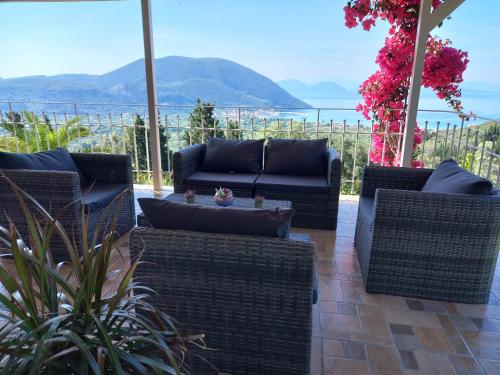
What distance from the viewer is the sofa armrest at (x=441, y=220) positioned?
212 centimetres

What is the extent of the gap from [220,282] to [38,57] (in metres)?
7.98

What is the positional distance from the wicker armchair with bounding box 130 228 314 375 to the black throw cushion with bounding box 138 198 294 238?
0.19 feet

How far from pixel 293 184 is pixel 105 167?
A: 1.74m

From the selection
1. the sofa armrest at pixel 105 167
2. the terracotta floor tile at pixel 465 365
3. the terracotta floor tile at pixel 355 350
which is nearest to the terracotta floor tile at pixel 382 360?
the terracotta floor tile at pixel 355 350

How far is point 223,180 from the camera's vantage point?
357 cm

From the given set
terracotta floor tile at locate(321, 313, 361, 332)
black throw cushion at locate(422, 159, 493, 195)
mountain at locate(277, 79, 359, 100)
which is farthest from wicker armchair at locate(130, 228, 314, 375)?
mountain at locate(277, 79, 359, 100)

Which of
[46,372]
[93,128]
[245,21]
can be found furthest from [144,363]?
[245,21]

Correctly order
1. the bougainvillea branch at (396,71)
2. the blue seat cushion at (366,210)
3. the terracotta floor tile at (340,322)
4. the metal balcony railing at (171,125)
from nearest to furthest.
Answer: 1. the terracotta floor tile at (340,322)
2. the blue seat cushion at (366,210)
3. the bougainvillea branch at (396,71)
4. the metal balcony railing at (171,125)

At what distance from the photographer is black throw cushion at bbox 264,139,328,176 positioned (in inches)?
148

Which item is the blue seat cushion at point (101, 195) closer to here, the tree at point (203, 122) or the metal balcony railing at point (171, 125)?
the metal balcony railing at point (171, 125)

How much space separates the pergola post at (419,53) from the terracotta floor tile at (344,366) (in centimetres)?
285

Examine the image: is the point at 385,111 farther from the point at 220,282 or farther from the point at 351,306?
the point at 220,282

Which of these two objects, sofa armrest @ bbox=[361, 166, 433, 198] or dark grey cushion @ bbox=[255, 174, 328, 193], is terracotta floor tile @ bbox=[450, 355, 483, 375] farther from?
dark grey cushion @ bbox=[255, 174, 328, 193]

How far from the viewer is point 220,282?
1514 millimetres
